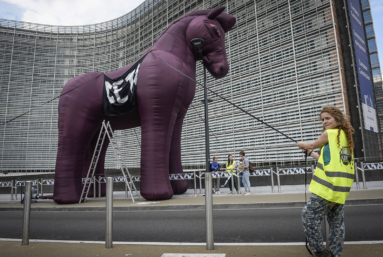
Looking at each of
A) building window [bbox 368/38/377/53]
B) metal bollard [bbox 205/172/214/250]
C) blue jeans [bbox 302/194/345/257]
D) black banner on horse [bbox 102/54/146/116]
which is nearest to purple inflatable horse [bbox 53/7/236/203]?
black banner on horse [bbox 102/54/146/116]

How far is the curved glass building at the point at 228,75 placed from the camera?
17859mm

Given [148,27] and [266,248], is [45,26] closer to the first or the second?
[148,27]

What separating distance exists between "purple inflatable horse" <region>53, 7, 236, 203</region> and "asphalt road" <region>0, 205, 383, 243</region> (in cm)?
205

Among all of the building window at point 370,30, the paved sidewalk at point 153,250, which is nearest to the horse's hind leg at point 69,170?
the paved sidewalk at point 153,250

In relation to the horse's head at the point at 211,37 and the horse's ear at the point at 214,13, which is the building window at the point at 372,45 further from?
the horse's ear at the point at 214,13

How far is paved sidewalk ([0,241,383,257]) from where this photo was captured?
3.01m

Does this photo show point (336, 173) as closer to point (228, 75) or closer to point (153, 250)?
point (153, 250)

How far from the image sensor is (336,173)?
2383 mm

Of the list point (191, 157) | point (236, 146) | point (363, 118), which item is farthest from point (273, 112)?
point (191, 157)

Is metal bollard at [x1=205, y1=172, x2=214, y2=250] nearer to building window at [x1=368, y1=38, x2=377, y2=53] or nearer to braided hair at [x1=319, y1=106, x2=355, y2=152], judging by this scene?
braided hair at [x1=319, y1=106, x2=355, y2=152]

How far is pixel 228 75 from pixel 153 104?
15331 millimetres

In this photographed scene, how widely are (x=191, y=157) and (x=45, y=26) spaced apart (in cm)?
2730

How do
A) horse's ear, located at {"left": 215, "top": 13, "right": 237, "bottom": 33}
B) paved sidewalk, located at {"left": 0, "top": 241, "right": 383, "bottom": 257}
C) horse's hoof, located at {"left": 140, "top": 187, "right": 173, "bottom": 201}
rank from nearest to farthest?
paved sidewalk, located at {"left": 0, "top": 241, "right": 383, "bottom": 257}, horse's hoof, located at {"left": 140, "top": 187, "right": 173, "bottom": 201}, horse's ear, located at {"left": 215, "top": 13, "right": 237, "bottom": 33}

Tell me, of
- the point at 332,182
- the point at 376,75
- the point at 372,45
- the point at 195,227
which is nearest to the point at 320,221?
the point at 332,182
